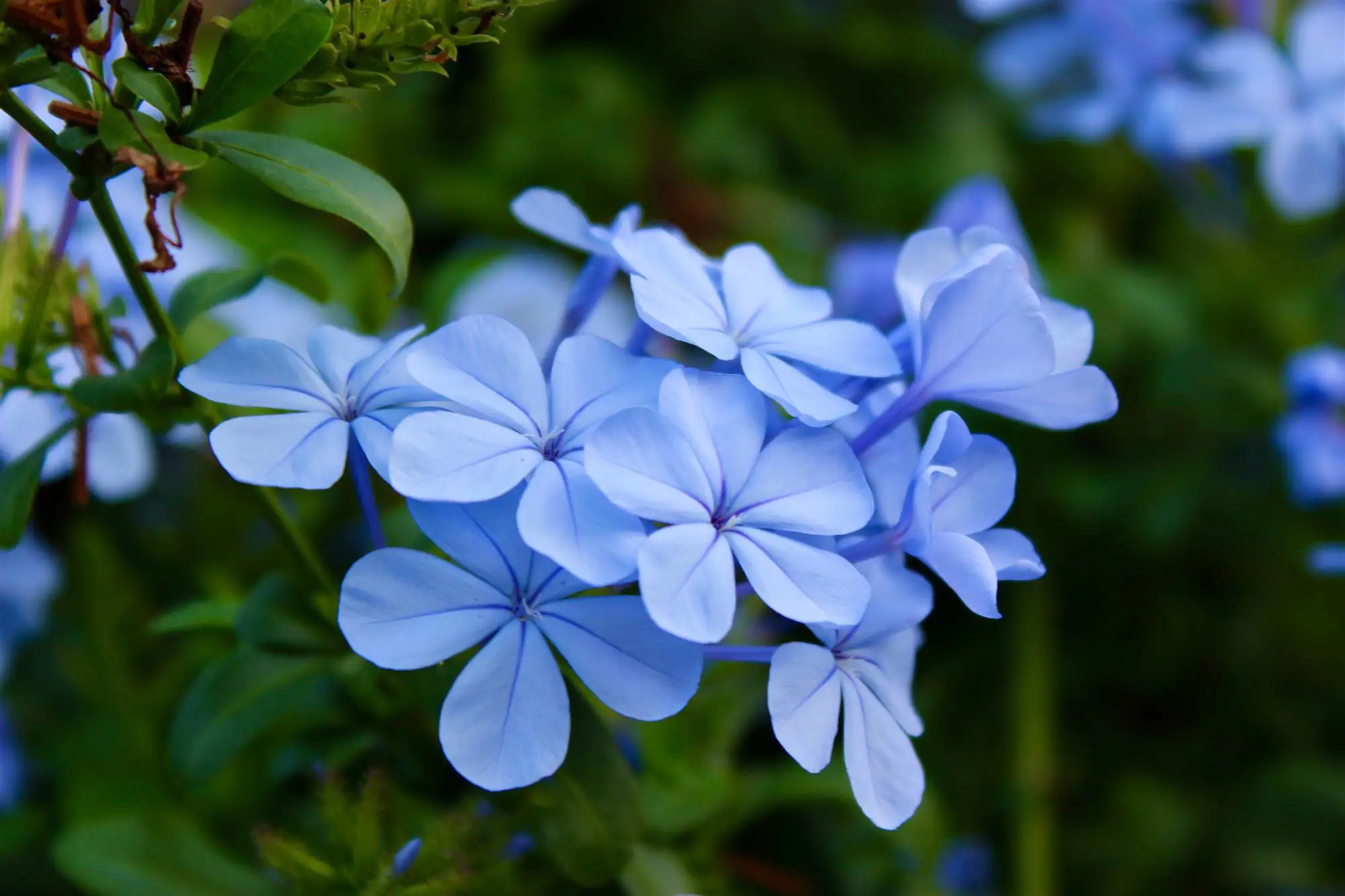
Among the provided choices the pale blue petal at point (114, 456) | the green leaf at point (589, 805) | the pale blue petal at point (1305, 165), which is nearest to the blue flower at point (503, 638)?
the green leaf at point (589, 805)

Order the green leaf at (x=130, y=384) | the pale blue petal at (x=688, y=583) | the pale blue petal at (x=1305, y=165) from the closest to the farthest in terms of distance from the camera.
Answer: the pale blue petal at (x=688, y=583) < the green leaf at (x=130, y=384) < the pale blue petal at (x=1305, y=165)

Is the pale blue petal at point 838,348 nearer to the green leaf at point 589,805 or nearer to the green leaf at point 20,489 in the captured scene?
the green leaf at point 589,805

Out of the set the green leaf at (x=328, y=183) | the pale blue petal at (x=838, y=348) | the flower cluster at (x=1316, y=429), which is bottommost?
the flower cluster at (x=1316, y=429)

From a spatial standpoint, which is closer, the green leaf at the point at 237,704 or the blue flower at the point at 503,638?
the blue flower at the point at 503,638

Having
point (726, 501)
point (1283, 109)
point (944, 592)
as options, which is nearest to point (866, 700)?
point (726, 501)

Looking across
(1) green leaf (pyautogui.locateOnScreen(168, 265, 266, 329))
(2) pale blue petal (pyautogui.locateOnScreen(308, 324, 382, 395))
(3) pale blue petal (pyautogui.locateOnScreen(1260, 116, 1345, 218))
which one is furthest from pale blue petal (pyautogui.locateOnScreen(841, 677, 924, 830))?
(3) pale blue petal (pyautogui.locateOnScreen(1260, 116, 1345, 218))

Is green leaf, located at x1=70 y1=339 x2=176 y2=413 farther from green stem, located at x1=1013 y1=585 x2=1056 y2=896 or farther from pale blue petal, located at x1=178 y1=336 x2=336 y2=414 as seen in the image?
green stem, located at x1=1013 y1=585 x2=1056 y2=896
